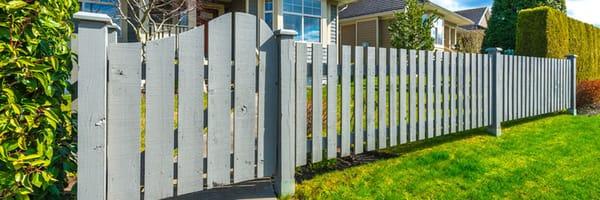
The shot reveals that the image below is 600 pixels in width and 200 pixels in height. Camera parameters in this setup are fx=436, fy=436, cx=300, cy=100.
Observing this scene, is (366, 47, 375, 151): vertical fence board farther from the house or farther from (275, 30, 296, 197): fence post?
the house

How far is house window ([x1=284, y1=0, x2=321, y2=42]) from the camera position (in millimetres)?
14188

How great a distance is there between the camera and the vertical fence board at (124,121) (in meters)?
2.45

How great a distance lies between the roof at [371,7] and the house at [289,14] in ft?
16.0

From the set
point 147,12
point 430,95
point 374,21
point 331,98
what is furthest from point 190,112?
point 374,21

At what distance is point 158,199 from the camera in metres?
2.72

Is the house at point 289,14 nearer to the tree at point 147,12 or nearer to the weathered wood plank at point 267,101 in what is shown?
the tree at point 147,12

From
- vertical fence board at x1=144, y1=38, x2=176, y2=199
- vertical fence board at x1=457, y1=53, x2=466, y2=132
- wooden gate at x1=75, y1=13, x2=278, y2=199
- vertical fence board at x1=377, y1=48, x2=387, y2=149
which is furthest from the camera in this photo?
vertical fence board at x1=457, y1=53, x2=466, y2=132

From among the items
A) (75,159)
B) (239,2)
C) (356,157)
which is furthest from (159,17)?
(75,159)

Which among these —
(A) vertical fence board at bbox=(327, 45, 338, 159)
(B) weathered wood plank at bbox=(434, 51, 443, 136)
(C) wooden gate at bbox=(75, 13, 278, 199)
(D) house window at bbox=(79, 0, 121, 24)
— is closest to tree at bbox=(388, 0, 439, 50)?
(D) house window at bbox=(79, 0, 121, 24)

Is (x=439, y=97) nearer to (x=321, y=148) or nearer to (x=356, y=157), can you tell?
(x=356, y=157)

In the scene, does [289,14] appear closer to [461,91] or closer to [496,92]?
[496,92]

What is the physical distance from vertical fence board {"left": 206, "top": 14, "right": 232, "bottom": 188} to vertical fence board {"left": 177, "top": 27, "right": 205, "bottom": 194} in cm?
6

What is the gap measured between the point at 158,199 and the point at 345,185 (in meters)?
1.50

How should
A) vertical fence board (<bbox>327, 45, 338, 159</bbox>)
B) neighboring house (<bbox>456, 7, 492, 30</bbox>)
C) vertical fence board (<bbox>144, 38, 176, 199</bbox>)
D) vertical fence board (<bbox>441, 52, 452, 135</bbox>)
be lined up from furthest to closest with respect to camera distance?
neighboring house (<bbox>456, 7, 492, 30</bbox>) → vertical fence board (<bbox>441, 52, 452, 135</bbox>) → vertical fence board (<bbox>327, 45, 338, 159</bbox>) → vertical fence board (<bbox>144, 38, 176, 199</bbox>)
